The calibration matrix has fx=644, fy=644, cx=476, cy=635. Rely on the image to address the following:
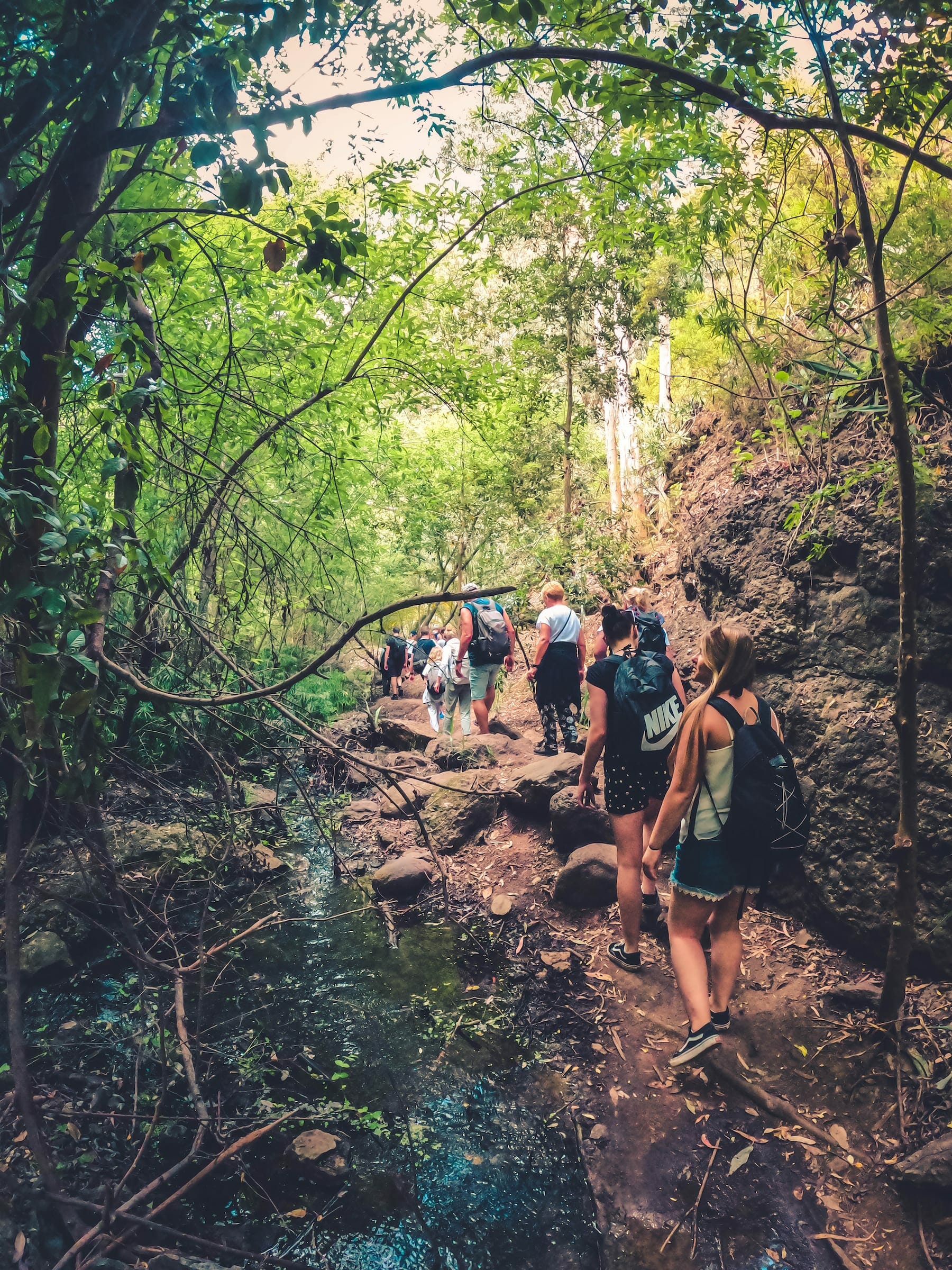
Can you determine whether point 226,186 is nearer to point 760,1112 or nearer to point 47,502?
point 47,502

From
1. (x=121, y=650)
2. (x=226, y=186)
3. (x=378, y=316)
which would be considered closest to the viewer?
(x=226, y=186)

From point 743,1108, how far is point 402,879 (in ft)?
10.7

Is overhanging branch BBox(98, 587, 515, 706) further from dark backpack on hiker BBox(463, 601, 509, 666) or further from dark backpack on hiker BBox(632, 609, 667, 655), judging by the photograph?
dark backpack on hiker BBox(463, 601, 509, 666)

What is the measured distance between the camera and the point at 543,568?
1262cm

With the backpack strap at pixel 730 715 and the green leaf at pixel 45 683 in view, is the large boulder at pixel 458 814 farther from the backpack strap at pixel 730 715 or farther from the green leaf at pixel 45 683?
the green leaf at pixel 45 683

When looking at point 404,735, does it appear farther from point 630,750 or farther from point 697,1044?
point 697,1044

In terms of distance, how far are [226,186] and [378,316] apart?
5.59 metres

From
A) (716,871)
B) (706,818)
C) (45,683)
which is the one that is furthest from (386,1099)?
A: (45,683)

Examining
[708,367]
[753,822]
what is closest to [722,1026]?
[753,822]

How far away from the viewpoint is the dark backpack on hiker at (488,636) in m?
7.78

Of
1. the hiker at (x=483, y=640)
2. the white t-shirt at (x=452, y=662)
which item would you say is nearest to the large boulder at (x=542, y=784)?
the hiker at (x=483, y=640)

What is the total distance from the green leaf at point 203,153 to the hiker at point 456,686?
22.0 ft

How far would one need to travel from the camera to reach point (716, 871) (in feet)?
10.8

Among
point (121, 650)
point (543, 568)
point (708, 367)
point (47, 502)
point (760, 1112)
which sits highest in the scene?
point (708, 367)
